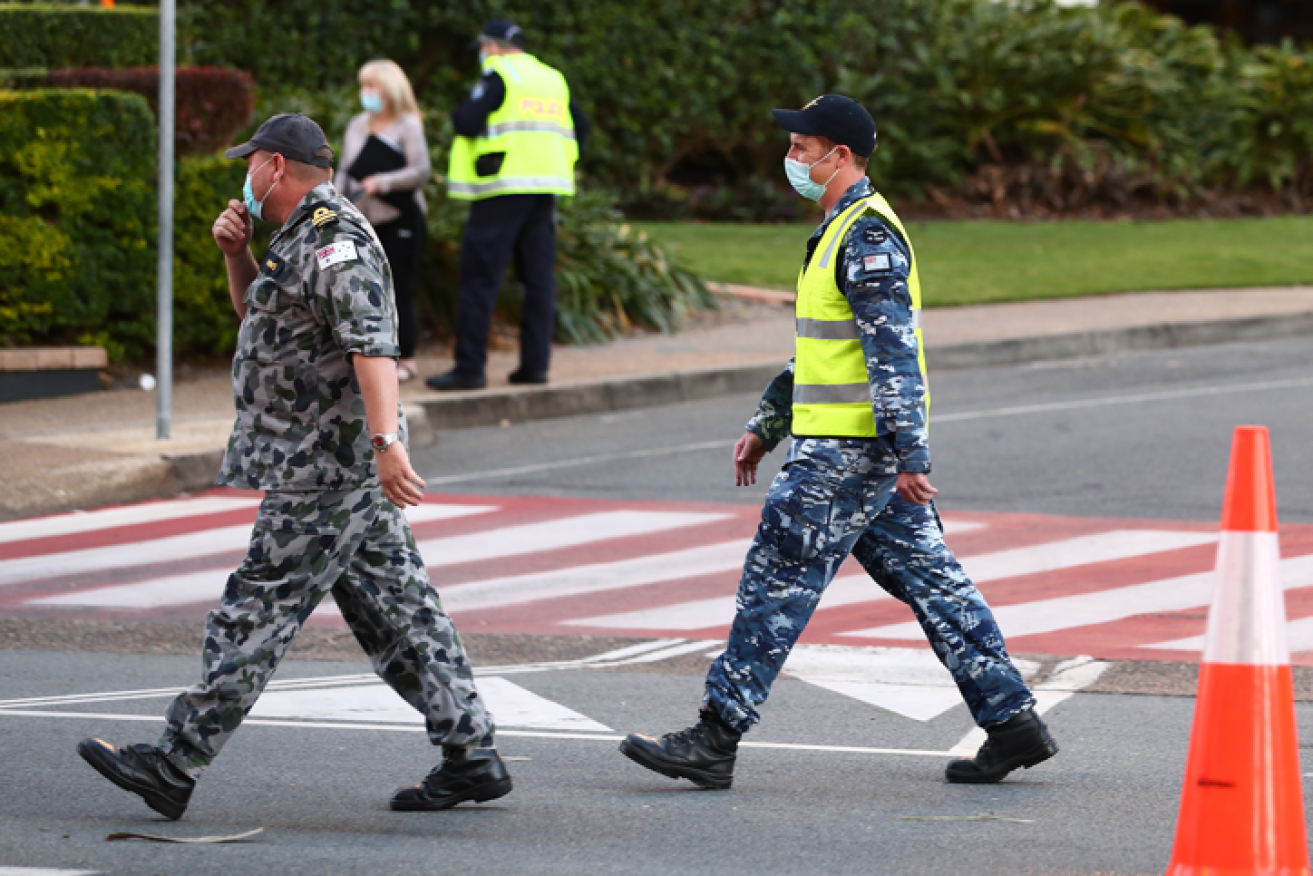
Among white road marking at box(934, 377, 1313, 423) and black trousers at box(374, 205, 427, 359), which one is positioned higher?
black trousers at box(374, 205, 427, 359)

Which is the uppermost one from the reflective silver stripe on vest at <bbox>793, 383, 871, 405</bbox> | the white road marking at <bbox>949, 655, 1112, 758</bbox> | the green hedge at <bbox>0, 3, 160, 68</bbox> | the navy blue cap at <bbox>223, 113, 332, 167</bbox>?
the green hedge at <bbox>0, 3, 160, 68</bbox>

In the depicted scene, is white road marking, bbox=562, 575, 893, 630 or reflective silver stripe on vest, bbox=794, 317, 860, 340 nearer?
reflective silver stripe on vest, bbox=794, 317, 860, 340

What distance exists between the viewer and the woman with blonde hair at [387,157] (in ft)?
38.6

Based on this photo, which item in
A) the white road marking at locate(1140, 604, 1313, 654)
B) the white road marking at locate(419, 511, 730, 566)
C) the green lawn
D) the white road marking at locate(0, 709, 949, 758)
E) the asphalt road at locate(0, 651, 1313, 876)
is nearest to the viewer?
the asphalt road at locate(0, 651, 1313, 876)

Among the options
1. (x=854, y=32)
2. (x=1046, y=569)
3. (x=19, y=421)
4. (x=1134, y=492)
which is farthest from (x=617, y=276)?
(x=854, y=32)

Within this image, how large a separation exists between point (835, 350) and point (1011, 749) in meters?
1.15

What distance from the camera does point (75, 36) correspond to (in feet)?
44.7

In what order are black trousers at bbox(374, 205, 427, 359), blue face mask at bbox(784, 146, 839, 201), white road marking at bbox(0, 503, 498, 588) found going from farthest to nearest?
black trousers at bbox(374, 205, 427, 359) < white road marking at bbox(0, 503, 498, 588) < blue face mask at bbox(784, 146, 839, 201)

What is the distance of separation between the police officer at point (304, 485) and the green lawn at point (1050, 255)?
39.3ft

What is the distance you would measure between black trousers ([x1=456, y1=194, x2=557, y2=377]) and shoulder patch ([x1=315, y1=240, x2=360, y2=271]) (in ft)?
23.8

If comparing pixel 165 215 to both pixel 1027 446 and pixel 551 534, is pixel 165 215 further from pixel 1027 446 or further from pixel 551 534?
pixel 1027 446

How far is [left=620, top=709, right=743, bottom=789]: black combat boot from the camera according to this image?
201 inches

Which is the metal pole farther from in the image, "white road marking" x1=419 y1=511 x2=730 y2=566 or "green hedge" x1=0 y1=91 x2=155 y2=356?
"white road marking" x1=419 y1=511 x2=730 y2=566

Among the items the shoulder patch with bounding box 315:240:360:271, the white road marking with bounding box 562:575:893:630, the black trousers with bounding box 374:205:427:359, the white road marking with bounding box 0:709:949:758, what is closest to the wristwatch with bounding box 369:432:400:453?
the shoulder patch with bounding box 315:240:360:271
